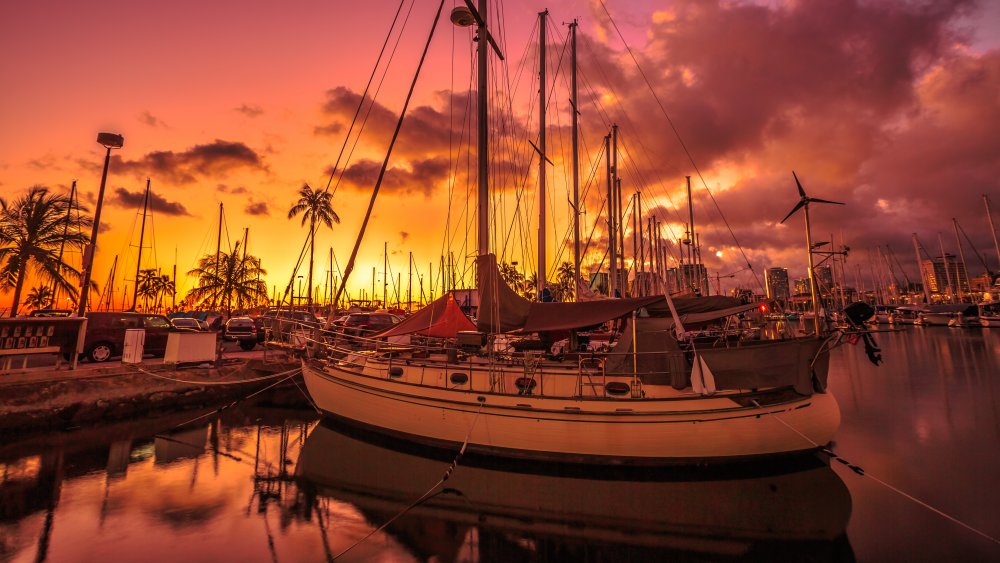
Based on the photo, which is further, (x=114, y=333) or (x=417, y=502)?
(x=114, y=333)

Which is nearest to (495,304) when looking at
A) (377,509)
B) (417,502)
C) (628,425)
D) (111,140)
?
(628,425)

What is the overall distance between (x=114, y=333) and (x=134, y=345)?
3.07m

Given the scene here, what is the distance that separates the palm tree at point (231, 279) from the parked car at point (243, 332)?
30758 mm

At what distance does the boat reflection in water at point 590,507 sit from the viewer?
23.4 ft

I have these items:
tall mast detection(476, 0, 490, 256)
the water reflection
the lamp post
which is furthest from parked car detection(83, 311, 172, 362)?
tall mast detection(476, 0, 490, 256)

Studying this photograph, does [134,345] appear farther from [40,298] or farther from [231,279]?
[40,298]

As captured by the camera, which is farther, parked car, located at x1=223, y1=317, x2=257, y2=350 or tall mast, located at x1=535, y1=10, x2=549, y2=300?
parked car, located at x1=223, y1=317, x2=257, y2=350

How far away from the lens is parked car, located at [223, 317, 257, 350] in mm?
24633

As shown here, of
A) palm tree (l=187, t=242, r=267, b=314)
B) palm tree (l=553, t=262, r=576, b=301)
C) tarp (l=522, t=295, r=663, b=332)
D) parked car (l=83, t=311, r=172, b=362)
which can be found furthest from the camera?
palm tree (l=187, t=242, r=267, b=314)

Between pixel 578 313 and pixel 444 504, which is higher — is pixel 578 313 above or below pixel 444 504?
above

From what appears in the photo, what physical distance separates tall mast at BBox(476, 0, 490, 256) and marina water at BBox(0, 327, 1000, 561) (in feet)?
22.2

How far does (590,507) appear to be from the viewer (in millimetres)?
8461

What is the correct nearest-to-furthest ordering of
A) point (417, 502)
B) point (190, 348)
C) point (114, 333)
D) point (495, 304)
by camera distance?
1. point (417, 502)
2. point (495, 304)
3. point (190, 348)
4. point (114, 333)

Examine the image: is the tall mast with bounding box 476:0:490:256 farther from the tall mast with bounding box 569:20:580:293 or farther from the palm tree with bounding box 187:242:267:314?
the palm tree with bounding box 187:242:267:314
